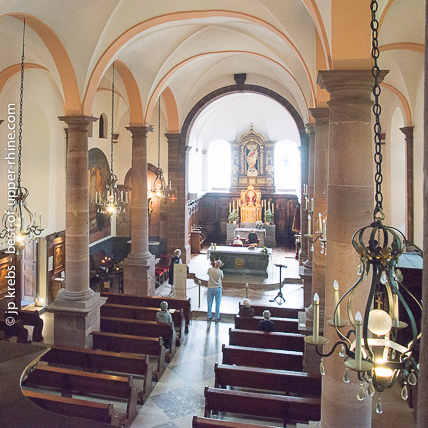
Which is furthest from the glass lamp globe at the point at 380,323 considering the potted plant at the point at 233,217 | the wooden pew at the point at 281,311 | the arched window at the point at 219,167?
the arched window at the point at 219,167

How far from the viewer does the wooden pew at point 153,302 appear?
40.8 ft

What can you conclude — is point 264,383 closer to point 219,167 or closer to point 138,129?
point 138,129

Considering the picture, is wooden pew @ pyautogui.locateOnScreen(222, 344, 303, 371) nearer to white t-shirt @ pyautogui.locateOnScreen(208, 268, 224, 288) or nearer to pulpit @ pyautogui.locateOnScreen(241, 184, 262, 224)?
white t-shirt @ pyautogui.locateOnScreen(208, 268, 224, 288)

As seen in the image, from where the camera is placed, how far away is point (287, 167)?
90.0ft

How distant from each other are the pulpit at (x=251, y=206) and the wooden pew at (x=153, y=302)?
44.6 ft

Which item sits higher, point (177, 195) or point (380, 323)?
point (177, 195)

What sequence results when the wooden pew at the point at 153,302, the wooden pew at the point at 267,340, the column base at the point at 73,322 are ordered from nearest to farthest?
1. the wooden pew at the point at 267,340
2. the column base at the point at 73,322
3. the wooden pew at the point at 153,302

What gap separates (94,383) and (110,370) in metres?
1.13

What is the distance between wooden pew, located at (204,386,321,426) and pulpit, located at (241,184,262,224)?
1896 cm

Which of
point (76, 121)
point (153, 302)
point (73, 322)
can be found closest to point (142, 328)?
point (73, 322)

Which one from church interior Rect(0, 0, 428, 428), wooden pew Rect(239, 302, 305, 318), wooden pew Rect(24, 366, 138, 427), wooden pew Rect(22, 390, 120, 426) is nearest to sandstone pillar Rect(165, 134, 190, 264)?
church interior Rect(0, 0, 428, 428)

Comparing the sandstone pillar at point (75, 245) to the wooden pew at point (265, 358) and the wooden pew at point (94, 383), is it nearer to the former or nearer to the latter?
the wooden pew at point (94, 383)

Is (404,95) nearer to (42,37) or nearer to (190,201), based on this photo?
(42,37)

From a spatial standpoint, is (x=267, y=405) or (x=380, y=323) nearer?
(x=380, y=323)
